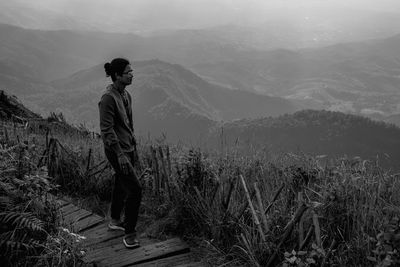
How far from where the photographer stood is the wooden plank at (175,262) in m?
3.98

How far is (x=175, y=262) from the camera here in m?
4.07

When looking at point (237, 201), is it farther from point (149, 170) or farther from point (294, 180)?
point (149, 170)

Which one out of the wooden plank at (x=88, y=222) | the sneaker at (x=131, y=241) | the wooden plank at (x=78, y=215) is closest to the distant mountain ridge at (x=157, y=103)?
the wooden plank at (x=78, y=215)

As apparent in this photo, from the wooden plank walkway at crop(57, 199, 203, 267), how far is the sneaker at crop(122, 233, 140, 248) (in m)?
0.05

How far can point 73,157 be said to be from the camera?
22.6 feet

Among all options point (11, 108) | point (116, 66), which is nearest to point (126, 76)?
point (116, 66)

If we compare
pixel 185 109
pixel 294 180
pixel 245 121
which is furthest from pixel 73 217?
pixel 185 109

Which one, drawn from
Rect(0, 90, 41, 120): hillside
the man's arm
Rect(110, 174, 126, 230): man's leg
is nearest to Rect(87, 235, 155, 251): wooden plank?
Rect(110, 174, 126, 230): man's leg

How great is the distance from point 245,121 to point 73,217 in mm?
102502

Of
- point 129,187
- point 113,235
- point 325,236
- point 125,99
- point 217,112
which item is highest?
point 125,99

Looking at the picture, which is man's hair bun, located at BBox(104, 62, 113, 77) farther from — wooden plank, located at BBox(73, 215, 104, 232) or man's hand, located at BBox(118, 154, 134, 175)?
wooden plank, located at BBox(73, 215, 104, 232)

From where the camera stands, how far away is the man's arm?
4320 mm

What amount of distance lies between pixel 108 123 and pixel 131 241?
48.7 inches

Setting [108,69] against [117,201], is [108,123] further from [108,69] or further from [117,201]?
[117,201]
